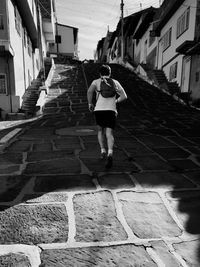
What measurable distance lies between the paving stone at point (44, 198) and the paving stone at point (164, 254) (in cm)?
123

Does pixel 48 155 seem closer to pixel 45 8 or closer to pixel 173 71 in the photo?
pixel 173 71

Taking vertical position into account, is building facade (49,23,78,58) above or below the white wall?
above

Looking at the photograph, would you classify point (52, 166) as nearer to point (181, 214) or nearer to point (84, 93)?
point (181, 214)

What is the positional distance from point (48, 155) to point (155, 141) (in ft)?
9.93

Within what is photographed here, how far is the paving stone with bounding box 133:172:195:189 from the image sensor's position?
380 centimetres

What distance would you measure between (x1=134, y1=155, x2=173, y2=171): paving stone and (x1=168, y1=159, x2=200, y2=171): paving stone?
0.44 feet

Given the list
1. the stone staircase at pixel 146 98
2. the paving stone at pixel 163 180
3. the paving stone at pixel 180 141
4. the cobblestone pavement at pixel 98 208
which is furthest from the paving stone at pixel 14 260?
the stone staircase at pixel 146 98

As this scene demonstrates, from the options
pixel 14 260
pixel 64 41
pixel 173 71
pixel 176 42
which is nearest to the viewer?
pixel 14 260

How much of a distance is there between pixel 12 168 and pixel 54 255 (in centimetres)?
239

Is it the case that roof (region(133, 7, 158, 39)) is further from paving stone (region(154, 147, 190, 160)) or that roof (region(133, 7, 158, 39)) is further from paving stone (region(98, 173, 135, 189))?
paving stone (region(98, 173, 135, 189))

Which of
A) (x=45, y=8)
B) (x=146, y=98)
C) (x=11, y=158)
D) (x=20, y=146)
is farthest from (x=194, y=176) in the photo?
(x=45, y=8)

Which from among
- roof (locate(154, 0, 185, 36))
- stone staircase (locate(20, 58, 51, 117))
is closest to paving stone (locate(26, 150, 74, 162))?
stone staircase (locate(20, 58, 51, 117))

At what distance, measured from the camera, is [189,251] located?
2467 millimetres

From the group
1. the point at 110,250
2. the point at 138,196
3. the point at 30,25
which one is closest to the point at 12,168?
the point at 138,196
